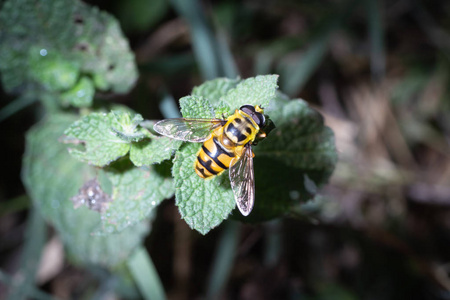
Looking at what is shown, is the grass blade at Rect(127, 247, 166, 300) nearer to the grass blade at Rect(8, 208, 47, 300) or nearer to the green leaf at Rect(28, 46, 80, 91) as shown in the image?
the grass blade at Rect(8, 208, 47, 300)

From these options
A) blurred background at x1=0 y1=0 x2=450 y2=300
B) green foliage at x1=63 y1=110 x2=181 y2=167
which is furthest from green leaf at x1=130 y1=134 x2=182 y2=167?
blurred background at x1=0 y1=0 x2=450 y2=300

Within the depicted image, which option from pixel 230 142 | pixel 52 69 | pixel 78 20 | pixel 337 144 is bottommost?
pixel 337 144

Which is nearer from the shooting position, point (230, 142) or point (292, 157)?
point (230, 142)

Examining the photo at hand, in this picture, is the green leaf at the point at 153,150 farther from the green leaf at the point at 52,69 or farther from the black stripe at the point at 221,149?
the green leaf at the point at 52,69

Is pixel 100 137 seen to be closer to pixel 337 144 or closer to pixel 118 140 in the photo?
pixel 118 140

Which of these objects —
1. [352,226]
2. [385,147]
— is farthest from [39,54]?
[385,147]

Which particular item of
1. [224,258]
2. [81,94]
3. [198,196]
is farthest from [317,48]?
[198,196]

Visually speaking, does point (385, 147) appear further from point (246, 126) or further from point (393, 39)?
point (246, 126)
